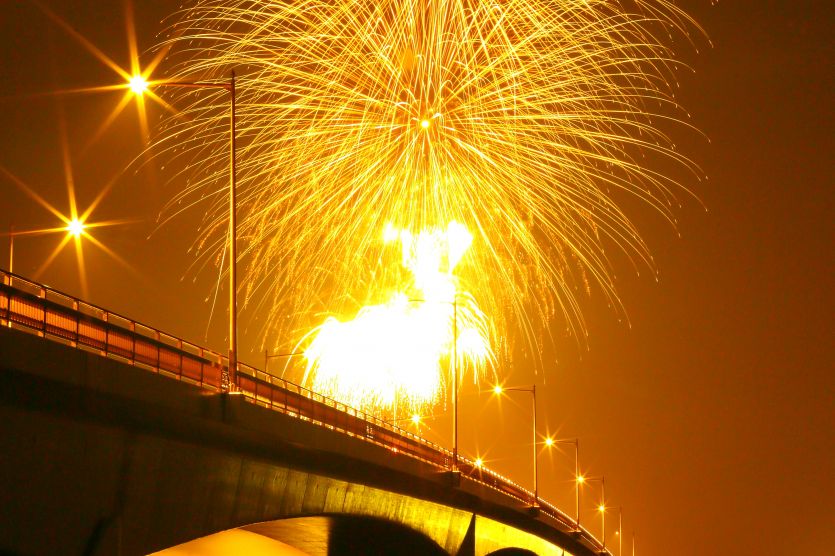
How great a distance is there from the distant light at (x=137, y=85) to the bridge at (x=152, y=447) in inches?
186

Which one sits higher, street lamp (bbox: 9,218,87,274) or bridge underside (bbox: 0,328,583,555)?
street lamp (bbox: 9,218,87,274)

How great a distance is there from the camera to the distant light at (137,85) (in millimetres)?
25734

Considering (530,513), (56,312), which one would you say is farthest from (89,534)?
(530,513)

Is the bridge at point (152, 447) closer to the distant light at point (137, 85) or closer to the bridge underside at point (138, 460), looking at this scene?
the bridge underside at point (138, 460)

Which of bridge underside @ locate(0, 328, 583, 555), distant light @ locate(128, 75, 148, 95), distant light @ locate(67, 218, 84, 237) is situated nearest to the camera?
bridge underside @ locate(0, 328, 583, 555)

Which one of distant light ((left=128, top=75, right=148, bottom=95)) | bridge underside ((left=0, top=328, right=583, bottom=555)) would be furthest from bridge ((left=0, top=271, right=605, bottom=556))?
→ distant light ((left=128, top=75, right=148, bottom=95))

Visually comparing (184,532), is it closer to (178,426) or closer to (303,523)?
(178,426)

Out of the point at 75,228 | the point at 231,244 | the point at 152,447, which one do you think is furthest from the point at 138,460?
the point at 75,228

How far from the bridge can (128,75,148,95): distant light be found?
472cm

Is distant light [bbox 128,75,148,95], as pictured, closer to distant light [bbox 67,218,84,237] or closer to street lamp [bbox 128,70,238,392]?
street lamp [bbox 128,70,238,392]

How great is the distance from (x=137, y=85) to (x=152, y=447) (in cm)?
734

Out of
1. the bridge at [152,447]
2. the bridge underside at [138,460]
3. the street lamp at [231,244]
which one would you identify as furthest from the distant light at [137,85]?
the bridge underside at [138,460]

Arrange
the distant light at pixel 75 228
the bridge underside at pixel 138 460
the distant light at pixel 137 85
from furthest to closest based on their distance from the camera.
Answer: the distant light at pixel 75 228
the distant light at pixel 137 85
the bridge underside at pixel 138 460

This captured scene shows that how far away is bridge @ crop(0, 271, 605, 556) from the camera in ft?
63.4
